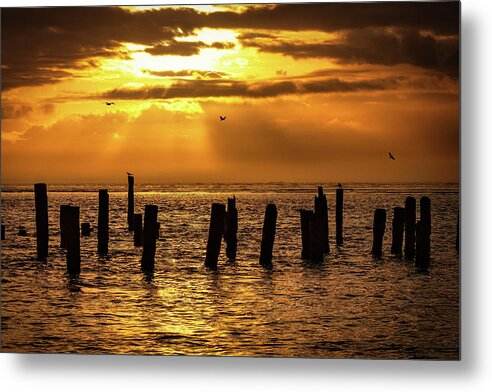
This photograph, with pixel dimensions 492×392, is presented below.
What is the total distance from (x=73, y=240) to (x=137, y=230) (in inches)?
40.7

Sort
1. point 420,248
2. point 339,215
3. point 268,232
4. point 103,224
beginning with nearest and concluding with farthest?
point 420,248 → point 268,232 → point 103,224 → point 339,215

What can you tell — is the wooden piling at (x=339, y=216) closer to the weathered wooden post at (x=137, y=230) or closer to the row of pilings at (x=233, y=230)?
the row of pilings at (x=233, y=230)

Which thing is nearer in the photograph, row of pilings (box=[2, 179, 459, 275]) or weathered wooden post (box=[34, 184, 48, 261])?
weathered wooden post (box=[34, 184, 48, 261])

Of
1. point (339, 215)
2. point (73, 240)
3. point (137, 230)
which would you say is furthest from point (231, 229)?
point (339, 215)

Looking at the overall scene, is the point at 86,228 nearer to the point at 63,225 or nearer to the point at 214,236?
the point at 63,225

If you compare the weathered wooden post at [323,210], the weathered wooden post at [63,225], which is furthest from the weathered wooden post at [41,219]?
the weathered wooden post at [323,210]

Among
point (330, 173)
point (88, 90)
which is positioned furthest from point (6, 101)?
point (330, 173)

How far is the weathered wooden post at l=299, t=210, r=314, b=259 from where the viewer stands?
26.9ft

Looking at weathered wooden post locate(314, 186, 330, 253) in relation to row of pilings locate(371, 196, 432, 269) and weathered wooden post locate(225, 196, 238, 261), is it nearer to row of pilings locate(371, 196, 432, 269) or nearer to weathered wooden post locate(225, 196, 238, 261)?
row of pilings locate(371, 196, 432, 269)

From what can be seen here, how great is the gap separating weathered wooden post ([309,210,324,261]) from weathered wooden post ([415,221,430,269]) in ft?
2.51

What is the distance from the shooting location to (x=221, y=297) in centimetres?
710

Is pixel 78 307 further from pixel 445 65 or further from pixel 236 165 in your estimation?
pixel 445 65

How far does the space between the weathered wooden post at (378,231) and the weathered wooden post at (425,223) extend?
11.2 inches

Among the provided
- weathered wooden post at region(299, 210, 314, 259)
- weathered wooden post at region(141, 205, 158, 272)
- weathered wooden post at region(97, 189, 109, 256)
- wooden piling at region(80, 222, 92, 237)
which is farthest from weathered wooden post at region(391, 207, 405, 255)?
wooden piling at region(80, 222, 92, 237)
